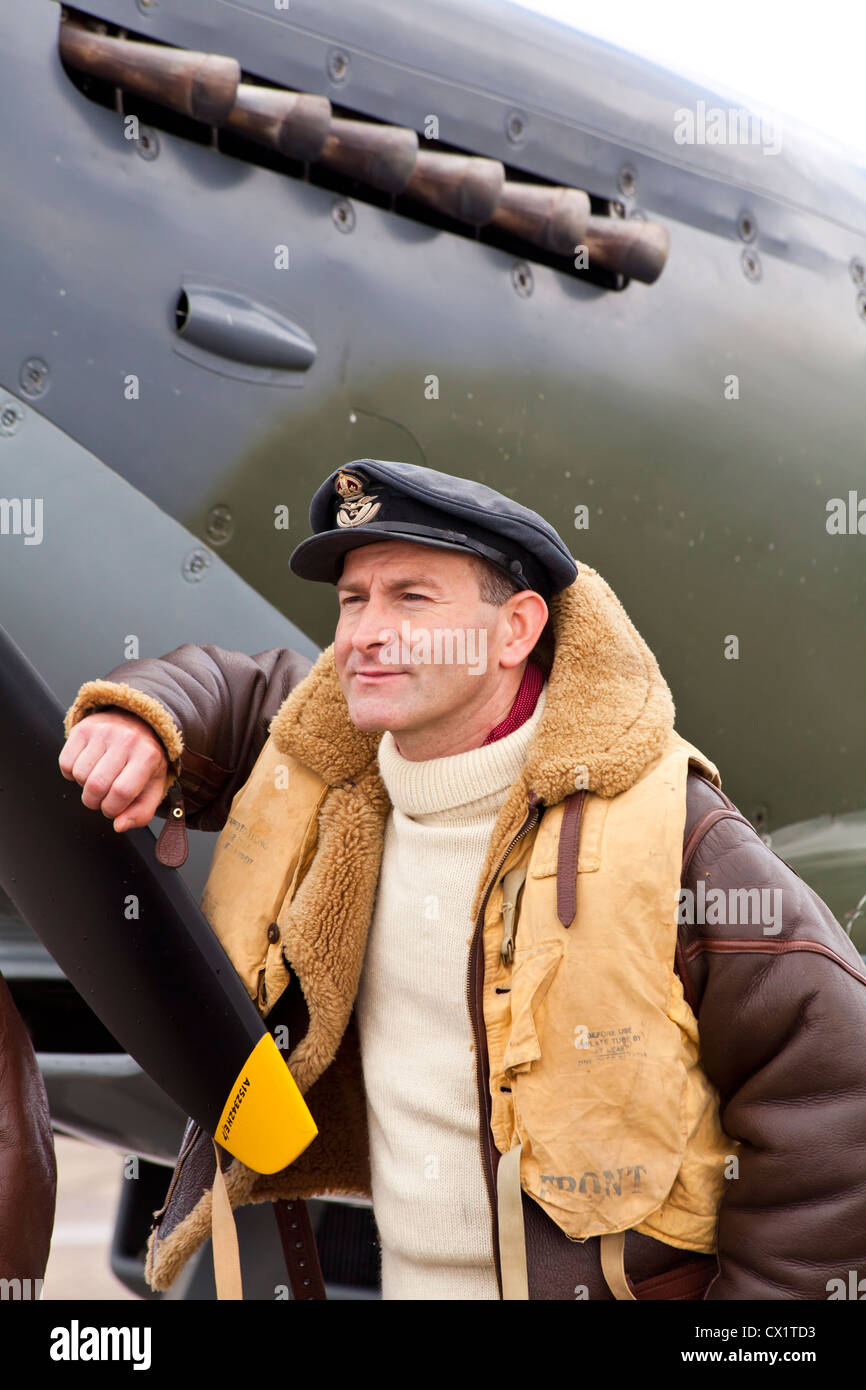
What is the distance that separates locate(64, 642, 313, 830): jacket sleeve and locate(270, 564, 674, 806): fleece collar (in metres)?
0.12

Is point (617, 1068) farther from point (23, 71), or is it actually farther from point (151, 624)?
point (23, 71)

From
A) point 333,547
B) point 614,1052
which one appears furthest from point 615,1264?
point 333,547

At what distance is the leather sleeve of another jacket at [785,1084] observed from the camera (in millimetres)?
1521

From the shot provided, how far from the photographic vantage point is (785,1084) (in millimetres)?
1545

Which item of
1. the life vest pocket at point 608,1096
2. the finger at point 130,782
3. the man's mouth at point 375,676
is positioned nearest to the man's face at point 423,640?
the man's mouth at point 375,676

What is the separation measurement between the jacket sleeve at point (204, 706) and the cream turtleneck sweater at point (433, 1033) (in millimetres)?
309

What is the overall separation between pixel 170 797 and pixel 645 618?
5.22 ft

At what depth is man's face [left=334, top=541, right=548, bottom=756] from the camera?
68.1 inches

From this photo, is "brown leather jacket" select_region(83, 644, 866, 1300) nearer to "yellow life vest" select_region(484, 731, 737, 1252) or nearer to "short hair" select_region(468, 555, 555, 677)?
"yellow life vest" select_region(484, 731, 737, 1252)

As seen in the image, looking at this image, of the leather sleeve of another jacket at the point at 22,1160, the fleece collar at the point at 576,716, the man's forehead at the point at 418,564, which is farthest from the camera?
the leather sleeve of another jacket at the point at 22,1160

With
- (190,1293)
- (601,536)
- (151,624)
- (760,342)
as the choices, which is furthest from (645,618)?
(190,1293)

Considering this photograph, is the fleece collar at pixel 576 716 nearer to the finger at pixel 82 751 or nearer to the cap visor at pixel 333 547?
the cap visor at pixel 333 547

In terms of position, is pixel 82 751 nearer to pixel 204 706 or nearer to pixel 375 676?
pixel 204 706

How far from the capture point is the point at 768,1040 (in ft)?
5.09
